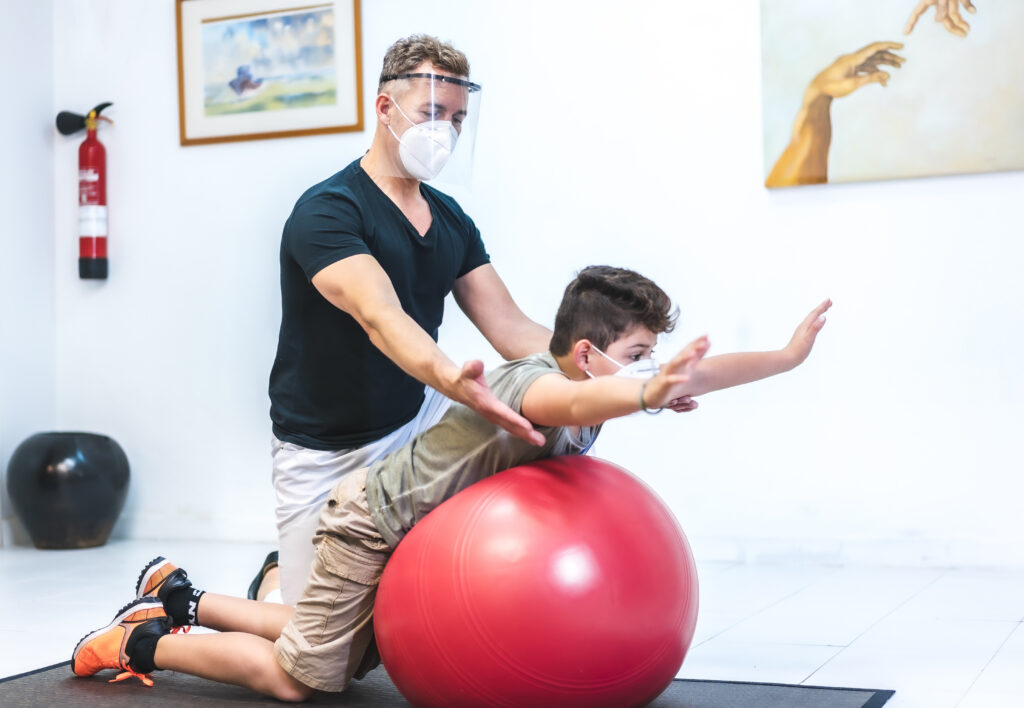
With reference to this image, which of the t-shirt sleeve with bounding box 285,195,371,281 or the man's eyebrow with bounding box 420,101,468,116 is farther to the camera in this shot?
the man's eyebrow with bounding box 420,101,468,116

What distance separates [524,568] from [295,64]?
3090 millimetres

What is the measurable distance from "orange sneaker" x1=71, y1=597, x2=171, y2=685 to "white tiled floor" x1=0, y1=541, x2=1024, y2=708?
24 cm

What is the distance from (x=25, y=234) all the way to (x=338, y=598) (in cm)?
320

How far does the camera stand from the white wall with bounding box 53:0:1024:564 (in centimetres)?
362

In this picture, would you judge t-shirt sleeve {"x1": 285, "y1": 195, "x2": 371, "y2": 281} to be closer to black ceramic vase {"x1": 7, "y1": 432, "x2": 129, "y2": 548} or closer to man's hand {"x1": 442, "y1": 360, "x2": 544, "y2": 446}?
man's hand {"x1": 442, "y1": 360, "x2": 544, "y2": 446}

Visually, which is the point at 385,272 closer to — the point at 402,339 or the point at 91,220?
the point at 402,339

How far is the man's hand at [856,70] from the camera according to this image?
3641 millimetres

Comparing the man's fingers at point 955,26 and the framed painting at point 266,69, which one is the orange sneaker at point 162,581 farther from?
the man's fingers at point 955,26

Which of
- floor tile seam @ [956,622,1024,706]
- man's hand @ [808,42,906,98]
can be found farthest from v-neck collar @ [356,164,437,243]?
man's hand @ [808,42,906,98]

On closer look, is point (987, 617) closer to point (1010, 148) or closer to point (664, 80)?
point (1010, 148)

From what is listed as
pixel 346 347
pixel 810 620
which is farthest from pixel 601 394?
pixel 810 620

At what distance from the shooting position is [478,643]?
1.82 m

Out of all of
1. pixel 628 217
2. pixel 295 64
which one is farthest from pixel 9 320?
pixel 628 217

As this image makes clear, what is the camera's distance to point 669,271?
3922 millimetres
